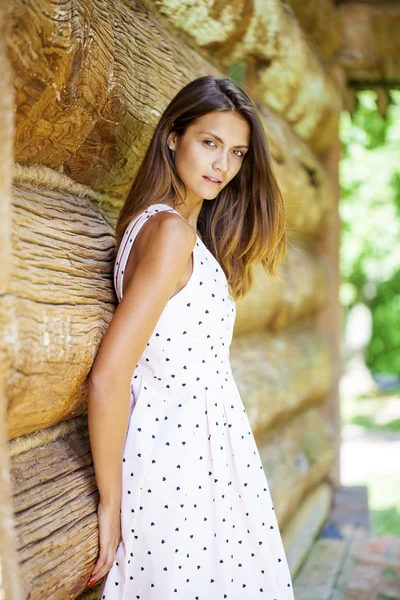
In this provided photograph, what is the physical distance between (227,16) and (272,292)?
1498mm

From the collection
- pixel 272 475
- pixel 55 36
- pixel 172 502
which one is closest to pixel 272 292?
pixel 272 475

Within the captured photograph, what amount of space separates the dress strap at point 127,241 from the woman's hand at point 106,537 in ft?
1.83

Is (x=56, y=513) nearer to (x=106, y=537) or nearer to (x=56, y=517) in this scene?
(x=56, y=517)

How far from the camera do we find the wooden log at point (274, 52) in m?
2.85

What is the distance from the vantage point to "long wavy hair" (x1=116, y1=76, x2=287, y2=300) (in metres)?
2.20

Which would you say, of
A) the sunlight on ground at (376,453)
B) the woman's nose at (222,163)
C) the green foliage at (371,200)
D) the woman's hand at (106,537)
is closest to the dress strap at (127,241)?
the woman's nose at (222,163)

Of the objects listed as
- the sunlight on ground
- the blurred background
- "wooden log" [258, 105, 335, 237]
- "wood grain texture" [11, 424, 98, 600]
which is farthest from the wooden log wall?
the blurred background

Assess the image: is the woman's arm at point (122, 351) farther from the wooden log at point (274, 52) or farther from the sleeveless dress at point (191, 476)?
the wooden log at point (274, 52)

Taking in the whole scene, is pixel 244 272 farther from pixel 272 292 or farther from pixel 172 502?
pixel 272 292

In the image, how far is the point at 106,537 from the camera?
1903mm

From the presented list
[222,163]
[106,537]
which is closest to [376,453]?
[222,163]

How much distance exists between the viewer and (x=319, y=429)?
212 inches

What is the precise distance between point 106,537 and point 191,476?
Result: 0.27 m

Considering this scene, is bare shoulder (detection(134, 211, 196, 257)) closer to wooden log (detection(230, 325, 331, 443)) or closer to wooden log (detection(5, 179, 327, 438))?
wooden log (detection(5, 179, 327, 438))
